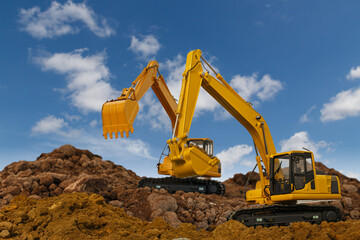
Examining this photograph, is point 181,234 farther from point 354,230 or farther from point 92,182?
point 92,182

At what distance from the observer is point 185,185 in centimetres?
1526

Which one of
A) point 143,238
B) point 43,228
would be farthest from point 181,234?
point 43,228

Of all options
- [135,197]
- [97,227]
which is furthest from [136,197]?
[97,227]

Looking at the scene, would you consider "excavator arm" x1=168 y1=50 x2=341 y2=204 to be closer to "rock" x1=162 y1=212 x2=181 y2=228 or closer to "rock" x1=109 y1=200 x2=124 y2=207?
"rock" x1=162 y1=212 x2=181 y2=228

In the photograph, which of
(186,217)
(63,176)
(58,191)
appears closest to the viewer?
(186,217)

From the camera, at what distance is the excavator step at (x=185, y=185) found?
1521 cm

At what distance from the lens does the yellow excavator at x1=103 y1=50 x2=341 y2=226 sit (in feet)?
28.3

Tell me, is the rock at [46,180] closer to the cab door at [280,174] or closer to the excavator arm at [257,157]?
the excavator arm at [257,157]

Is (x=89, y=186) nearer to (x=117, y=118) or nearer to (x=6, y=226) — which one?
(x=117, y=118)

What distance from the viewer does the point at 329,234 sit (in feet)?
20.5

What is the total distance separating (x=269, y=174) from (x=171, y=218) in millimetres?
3290

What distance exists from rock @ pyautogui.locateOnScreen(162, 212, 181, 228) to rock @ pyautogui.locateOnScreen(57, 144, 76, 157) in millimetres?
11106

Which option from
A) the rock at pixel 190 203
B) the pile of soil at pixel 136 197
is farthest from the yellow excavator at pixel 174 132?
the pile of soil at pixel 136 197

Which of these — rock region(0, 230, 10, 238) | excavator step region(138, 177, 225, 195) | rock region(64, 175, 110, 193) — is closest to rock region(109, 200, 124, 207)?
rock region(64, 175, 110, 193)
